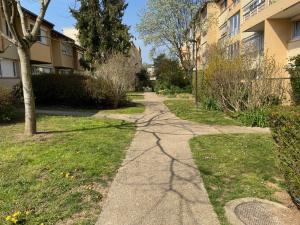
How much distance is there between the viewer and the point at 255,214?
3879 millimetres

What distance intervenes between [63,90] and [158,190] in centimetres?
1384

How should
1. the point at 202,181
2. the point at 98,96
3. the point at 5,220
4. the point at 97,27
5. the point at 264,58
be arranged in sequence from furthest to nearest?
1. the point at 97,27
2. the point at 98,96
3. the point at 264,58
4. the point at 202,181
5. the point at 5,220

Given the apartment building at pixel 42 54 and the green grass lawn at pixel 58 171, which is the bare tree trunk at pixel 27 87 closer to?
the green grass lawn at pixel 58 171

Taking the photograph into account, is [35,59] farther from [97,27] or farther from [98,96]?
[97,27]

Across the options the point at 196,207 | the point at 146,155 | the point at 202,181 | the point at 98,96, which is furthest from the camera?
the point at 98,96

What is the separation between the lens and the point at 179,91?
32.9 m

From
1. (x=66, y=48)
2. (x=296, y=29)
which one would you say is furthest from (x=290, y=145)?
(x=66, y=48)

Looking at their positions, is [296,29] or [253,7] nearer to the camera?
[296,29]

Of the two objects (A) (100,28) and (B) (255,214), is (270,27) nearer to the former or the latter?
(B) (255,214)

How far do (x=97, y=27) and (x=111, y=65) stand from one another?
13.8 metres

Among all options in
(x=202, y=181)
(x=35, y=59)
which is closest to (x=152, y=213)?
(x=202, y=181)

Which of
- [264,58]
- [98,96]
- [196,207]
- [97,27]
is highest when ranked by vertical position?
[97,27]

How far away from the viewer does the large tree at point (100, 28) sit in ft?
94.2

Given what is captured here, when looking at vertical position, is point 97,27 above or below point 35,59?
above
